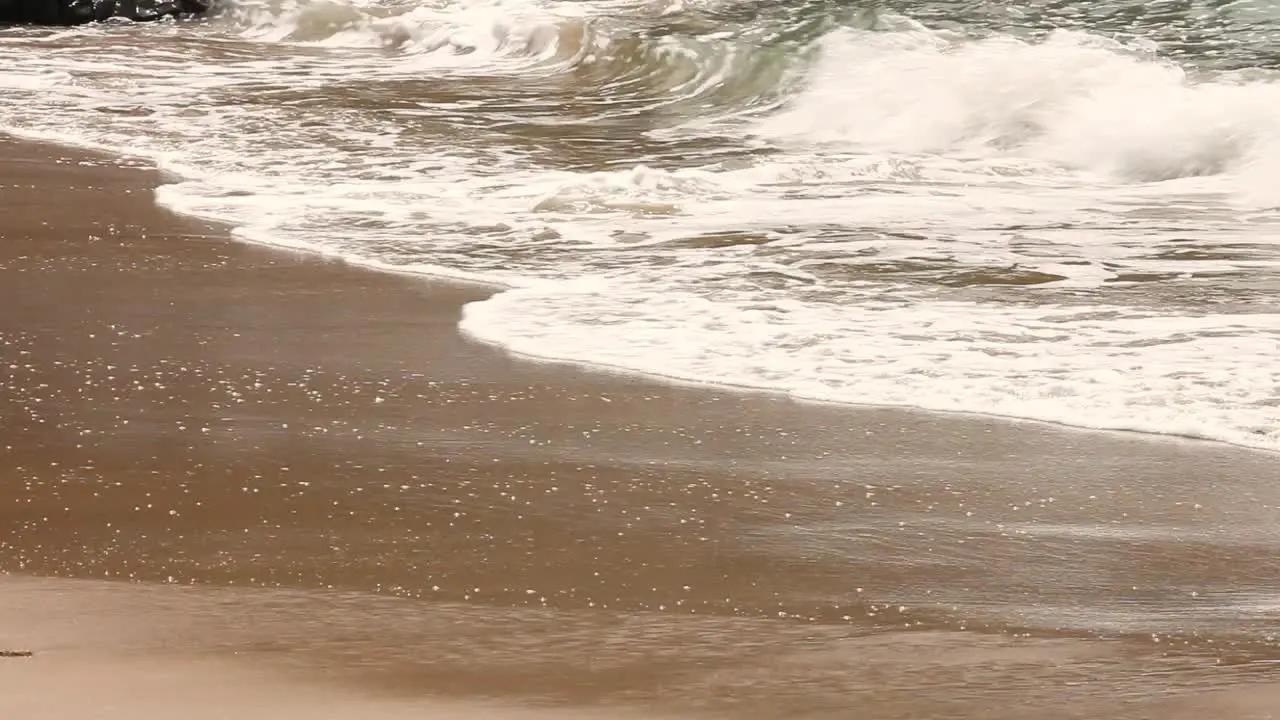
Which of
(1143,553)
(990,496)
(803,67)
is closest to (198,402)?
(990,496)

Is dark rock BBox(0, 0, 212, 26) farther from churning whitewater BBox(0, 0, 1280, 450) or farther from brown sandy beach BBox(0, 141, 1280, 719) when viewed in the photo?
brown sandy beach BBox(0, 141, 1280, 719)

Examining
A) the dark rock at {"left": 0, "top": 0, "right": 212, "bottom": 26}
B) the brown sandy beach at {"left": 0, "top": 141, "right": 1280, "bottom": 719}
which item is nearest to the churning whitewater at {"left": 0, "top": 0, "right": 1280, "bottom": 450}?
the brown sandy beach at {"left": 0, "top": 141, "right": 1280, "bottom": 719}

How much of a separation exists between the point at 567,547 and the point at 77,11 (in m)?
17.7

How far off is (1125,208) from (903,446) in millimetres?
4347

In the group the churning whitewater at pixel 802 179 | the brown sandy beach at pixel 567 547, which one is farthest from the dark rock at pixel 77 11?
the brown sandy beach at pixel 567 547

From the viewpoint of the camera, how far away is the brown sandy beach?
2.72 meters

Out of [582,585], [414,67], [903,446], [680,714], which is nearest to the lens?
[680,714]

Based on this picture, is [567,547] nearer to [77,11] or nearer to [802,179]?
[802,179]

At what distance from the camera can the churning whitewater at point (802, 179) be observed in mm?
5113

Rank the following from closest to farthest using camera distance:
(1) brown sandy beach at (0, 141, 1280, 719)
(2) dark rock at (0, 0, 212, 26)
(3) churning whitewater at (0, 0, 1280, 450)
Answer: (1) brown sandy beach at (0, 141, 1280, 719) < (3) churning whitewater at (0, 0, 1280, 450) < (2) dark rock at (0, 0, 212, 26)

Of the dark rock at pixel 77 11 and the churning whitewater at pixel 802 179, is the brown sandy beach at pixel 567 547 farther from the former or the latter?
the dark rock at pixel 77 11

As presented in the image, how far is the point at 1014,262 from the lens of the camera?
6.57 metres

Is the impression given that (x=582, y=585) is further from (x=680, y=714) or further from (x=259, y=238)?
(x=259, y=238)

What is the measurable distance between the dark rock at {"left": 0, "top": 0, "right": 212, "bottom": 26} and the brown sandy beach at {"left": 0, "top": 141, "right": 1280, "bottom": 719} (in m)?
15.1
